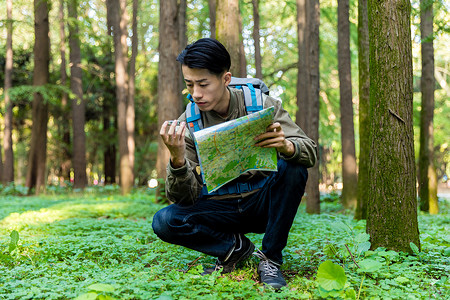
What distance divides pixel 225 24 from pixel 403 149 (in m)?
3.29

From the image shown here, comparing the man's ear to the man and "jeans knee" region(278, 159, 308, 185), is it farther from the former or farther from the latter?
"jeans knee" region(278, 159, 308, 185)

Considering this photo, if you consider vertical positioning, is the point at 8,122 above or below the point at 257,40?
below

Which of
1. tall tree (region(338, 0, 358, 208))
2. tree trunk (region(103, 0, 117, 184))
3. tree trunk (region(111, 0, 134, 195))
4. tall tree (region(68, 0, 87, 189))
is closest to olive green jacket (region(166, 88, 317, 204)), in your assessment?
tall tree (region(338, 0, 358, 208))

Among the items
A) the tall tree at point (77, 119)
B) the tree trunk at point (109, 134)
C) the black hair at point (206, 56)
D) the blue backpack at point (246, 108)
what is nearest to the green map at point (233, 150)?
the blue backpack at point (246, 108)

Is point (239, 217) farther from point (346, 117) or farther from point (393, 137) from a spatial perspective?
point (346, 117)

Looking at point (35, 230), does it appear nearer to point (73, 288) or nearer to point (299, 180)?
point (73, 288)

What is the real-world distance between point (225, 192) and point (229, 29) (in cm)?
319

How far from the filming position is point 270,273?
119 inches

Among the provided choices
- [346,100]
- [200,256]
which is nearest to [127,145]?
[346,100]

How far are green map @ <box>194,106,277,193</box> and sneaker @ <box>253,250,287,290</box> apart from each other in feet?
2.26

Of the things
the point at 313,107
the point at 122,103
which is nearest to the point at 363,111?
the point at 313,107

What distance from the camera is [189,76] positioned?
298cm

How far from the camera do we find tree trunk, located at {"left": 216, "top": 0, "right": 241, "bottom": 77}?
575cm

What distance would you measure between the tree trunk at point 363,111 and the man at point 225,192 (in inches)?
111
